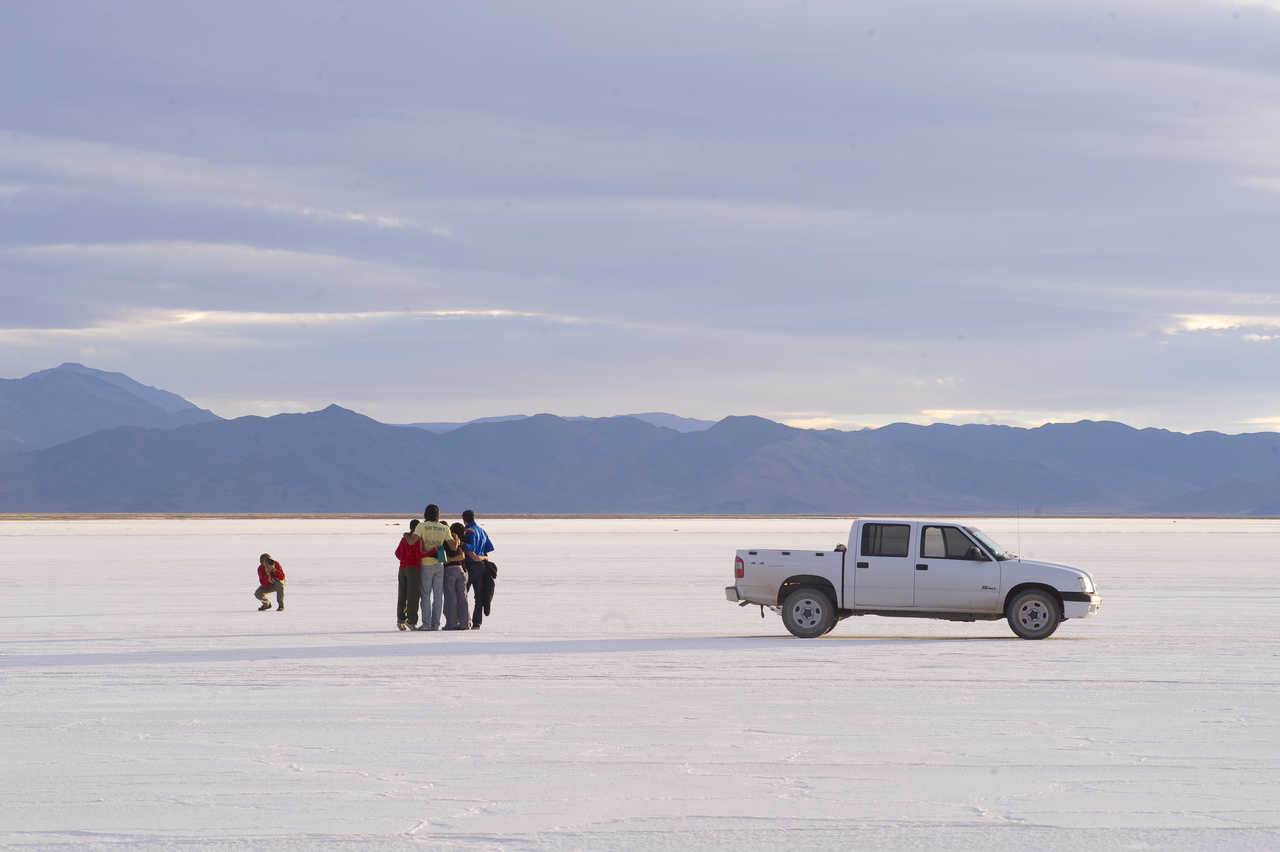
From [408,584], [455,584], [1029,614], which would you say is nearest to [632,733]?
[455,584]

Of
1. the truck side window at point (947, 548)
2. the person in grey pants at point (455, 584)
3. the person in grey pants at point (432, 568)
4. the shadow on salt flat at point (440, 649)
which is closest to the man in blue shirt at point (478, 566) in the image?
the person in grey pants at point (455, 584)

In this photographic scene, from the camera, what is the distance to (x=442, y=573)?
2377cm

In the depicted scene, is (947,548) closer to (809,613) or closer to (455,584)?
(809,613)

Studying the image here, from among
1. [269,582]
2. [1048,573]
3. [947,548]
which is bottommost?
[269,582]

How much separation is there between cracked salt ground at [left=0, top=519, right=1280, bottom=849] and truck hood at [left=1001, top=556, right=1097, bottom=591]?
0.80 meters

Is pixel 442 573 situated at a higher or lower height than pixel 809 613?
higher

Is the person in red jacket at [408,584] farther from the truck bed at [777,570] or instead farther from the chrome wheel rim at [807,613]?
the chrome wheel rim at [807,613]

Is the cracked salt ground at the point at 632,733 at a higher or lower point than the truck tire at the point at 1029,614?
lower

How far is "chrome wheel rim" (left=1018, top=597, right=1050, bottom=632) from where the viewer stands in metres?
22.5

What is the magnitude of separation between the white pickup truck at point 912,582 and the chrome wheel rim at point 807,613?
0.01m

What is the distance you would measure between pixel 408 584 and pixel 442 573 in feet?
2.11

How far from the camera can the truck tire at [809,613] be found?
22.8 metres

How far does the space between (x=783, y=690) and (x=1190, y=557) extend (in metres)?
41.9

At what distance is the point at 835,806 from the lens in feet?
34.0
